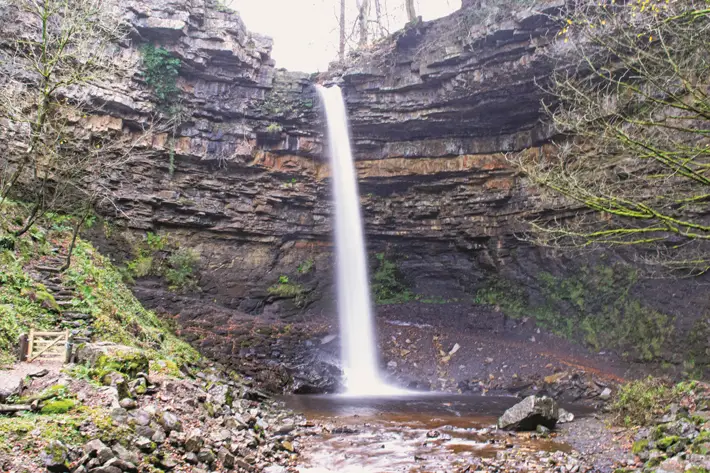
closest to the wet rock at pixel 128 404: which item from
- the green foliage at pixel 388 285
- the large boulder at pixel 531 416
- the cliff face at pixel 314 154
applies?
the large boulder at pixel 531 416

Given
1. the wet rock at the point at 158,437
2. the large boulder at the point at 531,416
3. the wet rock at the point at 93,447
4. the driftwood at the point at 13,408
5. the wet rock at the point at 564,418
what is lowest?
the wet rock at the point at 564,418

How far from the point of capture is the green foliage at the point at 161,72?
51.2 ft

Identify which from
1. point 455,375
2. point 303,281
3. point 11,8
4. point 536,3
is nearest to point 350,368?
point 455,375

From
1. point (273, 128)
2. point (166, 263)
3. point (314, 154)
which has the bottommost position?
point (166, 263)

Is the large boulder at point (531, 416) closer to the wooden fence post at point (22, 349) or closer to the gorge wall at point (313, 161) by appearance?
the wooden fence post at point (22, 349)

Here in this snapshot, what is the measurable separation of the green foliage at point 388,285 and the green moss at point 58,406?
14.9 metres

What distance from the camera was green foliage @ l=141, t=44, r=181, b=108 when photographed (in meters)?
15.6

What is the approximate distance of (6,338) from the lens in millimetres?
6816

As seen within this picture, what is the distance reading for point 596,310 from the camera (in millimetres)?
15336

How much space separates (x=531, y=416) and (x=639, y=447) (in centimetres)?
186

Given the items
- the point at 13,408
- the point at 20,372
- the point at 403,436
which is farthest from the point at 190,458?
the point at 403,436

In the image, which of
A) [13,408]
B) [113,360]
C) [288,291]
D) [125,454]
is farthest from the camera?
[288,291]

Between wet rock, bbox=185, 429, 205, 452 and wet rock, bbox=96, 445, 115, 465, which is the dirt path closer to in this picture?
wet rock, bbox=96, 445, 115, 465

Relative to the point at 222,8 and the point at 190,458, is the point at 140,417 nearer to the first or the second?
the point at 190,458
